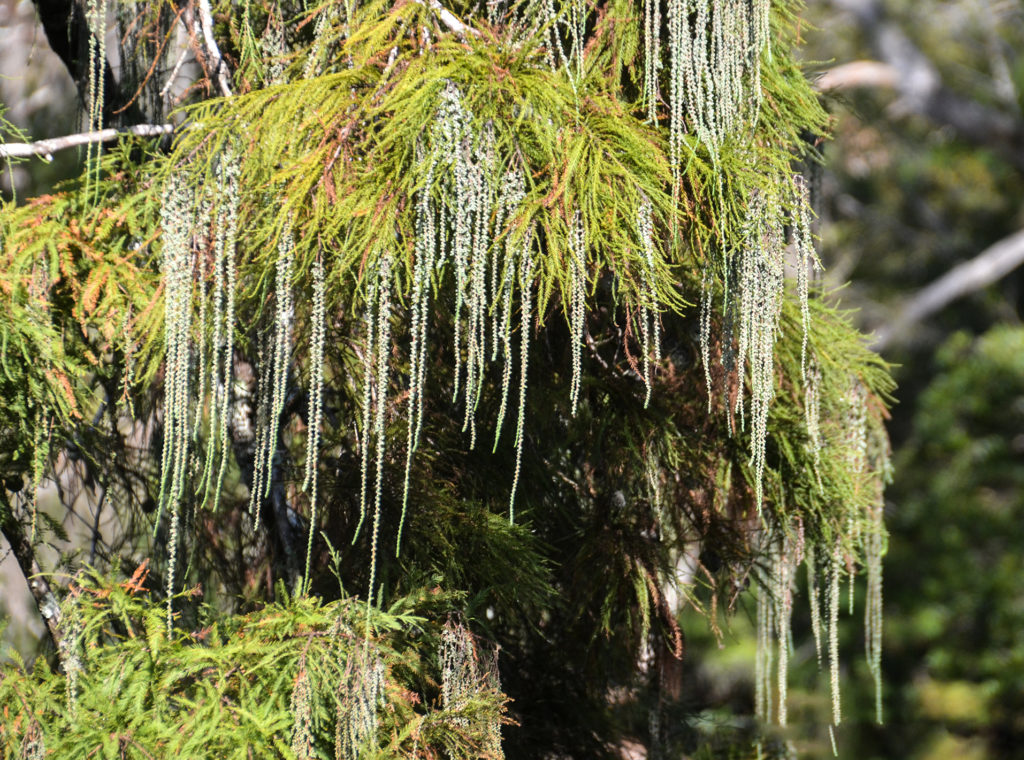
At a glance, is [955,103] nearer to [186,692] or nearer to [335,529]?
[335,529]

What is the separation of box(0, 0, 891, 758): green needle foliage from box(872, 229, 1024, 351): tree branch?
407 centimetres

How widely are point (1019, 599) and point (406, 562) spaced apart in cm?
365

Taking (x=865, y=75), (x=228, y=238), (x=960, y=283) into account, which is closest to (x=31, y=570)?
(x=228, y=238)

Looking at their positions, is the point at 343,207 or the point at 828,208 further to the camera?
the point at 828,208

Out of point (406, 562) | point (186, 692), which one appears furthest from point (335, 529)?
point (186, 692)

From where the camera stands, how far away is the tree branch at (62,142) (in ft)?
4.96

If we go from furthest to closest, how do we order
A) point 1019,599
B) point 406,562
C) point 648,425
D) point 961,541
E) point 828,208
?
point 828,208 → point 961,541 → point 1019,599 → point 648,425 → point 406,562

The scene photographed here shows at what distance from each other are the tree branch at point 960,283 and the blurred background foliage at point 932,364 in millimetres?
71

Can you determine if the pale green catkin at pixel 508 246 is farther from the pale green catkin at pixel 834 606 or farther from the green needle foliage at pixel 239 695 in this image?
the pale green catkin at pixel 834 606

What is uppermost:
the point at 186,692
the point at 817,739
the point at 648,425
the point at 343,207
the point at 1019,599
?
the point at 343,207

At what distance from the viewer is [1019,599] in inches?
182

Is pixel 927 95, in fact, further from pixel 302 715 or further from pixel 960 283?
pixel 302 715

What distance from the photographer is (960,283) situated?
592cm

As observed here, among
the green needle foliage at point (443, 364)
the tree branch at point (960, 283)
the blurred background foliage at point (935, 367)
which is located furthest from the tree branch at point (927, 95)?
the green needle foliage at point (443, 364)
